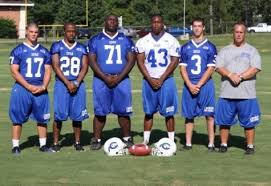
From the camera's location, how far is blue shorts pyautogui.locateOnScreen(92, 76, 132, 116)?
33.5 ft

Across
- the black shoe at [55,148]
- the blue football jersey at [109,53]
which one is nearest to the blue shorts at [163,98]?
the blue football jersey at [109,53]

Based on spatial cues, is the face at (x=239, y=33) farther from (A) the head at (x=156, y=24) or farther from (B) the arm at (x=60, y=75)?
(B) the arm at (x=60, y=75)

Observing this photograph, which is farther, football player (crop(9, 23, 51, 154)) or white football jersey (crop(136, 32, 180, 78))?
white football jersey (crop(136, 32, 180, 78))

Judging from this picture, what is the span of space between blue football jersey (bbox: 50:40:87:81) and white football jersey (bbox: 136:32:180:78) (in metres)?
0.94

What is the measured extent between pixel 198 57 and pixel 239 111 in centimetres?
104

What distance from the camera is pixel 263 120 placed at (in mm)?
13398

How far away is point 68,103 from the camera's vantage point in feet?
33.1

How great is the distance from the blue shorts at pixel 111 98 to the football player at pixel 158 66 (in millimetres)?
301

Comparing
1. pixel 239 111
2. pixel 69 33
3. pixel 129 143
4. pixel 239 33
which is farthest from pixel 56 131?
pixel 239 33

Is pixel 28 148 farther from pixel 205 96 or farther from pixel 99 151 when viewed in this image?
pixel 205 96

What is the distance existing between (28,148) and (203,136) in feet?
10.5

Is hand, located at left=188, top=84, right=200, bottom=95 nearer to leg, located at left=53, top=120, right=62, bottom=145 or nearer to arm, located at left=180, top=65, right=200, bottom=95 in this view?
arm, located at left=180, top=65, right=200, bottom=95

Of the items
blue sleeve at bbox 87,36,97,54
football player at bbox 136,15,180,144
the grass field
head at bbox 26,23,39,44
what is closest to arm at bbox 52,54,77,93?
head at bbox 26,23,39,44

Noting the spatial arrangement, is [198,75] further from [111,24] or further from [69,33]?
[69,33]
